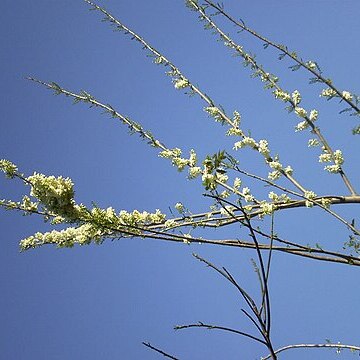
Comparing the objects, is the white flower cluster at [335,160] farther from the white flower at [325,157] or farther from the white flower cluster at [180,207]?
the white flower cluster at [180,207]

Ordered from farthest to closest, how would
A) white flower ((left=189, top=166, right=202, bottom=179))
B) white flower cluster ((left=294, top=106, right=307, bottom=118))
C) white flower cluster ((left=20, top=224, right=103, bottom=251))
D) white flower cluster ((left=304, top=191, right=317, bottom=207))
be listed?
white flower cluster ((left=294, top=106, right=307, bottom=118)) < white flower cluster ((left=304, top=191, right=317, bottom=207)) < white flower ((left=189, top=166, right=202, bottom=179)) < white flower cluster ((left=20, top=224, right=103, bottom=251))

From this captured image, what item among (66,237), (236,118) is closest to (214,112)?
(236,118)

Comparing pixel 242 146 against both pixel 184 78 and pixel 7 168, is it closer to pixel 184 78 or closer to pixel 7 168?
pixel 184 78

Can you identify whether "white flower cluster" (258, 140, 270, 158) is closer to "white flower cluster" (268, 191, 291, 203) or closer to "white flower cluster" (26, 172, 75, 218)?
"white flower cluster" (268, 191, 291, 203)

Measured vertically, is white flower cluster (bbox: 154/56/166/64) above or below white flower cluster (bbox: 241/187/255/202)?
above

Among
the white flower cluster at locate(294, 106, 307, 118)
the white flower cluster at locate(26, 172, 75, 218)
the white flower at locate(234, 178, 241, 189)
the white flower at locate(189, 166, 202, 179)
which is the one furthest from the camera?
the white flower cluster at locate(294, 106, 307, 118)

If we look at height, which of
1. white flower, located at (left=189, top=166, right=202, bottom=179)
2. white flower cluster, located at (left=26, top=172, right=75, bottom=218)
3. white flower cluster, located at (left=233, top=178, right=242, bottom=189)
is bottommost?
white flower cluster, located at (left=26, top=172, right=75, bottom=218)

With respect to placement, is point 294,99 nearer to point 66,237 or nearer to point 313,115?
point 313,115

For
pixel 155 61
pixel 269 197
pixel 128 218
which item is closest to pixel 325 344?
pixel 269 197

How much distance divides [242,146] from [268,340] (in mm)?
3441

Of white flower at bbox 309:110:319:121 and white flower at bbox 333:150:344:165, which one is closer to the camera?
white flower at bbox 333:150:344:165

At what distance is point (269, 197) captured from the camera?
4578mm

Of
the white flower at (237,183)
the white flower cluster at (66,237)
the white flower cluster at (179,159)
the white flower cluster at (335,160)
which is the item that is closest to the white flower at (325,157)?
the white flower cluster at (335,160)

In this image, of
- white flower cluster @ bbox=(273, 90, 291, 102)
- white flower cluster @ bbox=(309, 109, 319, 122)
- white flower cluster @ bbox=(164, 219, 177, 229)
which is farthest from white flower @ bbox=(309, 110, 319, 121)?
white flower cluster @ bbox=(164, 219, 177, 229)
